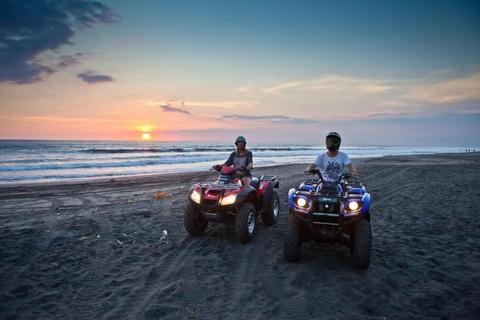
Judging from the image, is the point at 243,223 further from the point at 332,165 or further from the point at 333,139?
the point at 333,139

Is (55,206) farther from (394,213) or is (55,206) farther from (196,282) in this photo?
(394,213)

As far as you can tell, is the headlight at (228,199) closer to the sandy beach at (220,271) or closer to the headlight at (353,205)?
the sandy beach at (220,271)

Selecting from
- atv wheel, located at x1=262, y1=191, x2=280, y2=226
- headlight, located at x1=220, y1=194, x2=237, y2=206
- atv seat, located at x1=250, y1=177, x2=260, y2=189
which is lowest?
atv wheel, located at x1=262, y1=191, x2=280, y2=226

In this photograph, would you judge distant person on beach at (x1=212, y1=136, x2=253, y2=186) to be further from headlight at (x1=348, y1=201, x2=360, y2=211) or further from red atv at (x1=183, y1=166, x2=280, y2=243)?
headlight at (x1=348, y1=201, x2=360, y2=211)

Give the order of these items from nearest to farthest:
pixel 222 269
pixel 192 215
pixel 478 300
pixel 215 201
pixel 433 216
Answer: pixel 478 300
pixel 222 269
pixel 215 201
pixel 192 215
pixel 433 216

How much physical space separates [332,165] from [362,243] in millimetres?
1397

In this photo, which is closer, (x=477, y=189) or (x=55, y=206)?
(x=55, y=206)

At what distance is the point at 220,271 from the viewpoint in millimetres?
4527

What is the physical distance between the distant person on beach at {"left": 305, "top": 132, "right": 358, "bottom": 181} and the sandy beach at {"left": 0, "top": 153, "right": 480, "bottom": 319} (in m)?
1.38

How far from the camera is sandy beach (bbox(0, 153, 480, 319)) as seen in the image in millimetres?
3494

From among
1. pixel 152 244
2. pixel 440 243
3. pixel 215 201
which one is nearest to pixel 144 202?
pixel 152 244

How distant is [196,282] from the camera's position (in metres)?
4.16

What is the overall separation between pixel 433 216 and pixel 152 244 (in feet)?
22.7

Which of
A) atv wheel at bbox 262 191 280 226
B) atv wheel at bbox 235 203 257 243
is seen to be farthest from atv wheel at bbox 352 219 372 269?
atv wheel at bbox 262 191 280 226
